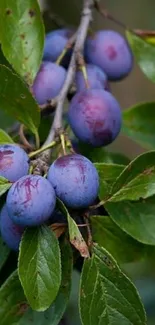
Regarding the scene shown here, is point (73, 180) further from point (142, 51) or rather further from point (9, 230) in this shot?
point (142, 51)

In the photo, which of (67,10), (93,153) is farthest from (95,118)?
(67,10)

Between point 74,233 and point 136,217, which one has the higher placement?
point 74,233

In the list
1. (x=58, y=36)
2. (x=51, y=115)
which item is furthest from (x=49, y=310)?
(x=58, y=36)

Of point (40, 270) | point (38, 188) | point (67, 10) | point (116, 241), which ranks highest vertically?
point (38, 188)

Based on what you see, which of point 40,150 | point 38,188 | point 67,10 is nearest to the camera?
point 38,188

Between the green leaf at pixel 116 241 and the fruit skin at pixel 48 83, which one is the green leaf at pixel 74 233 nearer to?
the green leaf at pixel 116 241

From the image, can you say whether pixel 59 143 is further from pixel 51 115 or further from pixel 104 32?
pixel 104 32

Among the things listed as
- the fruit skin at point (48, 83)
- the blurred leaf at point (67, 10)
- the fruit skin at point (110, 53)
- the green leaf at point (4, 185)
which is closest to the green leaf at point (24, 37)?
the fruit skin at point (48, 83)
